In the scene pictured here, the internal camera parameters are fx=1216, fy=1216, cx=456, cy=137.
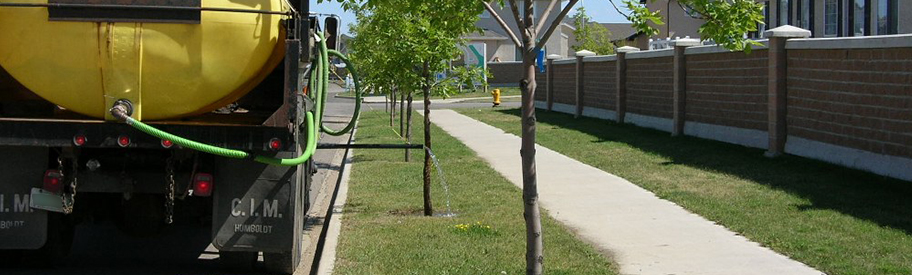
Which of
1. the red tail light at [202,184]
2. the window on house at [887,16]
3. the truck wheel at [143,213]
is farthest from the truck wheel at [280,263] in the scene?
the window on house at [887,16]

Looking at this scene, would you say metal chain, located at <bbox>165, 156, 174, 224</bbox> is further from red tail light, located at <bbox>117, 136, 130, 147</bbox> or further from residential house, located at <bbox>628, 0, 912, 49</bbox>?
residential house, located at <bbox>628, 0, 912, 49</bbox>

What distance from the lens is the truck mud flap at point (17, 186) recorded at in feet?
28.1

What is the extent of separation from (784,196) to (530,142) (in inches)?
261

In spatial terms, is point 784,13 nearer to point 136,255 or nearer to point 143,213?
point 136,255

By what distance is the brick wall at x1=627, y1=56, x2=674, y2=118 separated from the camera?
23938 mm

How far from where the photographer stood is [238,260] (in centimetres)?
966

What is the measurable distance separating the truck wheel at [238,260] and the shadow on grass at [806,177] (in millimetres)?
5407

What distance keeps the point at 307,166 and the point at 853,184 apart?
21.0 ft

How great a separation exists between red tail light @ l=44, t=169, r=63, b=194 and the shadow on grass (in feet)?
22.1

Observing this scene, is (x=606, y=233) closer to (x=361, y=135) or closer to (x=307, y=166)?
(x=307, y=166)

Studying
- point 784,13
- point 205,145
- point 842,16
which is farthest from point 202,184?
point 784,13

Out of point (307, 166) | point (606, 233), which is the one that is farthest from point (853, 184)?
point (307, 166)

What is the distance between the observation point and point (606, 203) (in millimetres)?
13367

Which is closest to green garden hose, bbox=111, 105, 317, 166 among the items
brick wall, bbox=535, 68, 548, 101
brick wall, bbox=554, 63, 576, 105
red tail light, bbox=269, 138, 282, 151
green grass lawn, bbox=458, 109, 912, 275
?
red tail light, bbox=269, 138, 282, 151
